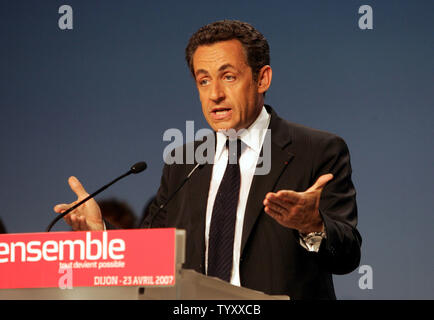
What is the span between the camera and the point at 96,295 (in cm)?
153

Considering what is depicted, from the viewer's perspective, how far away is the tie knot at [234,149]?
2473 mm

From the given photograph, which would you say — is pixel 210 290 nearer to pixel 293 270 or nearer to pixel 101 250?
pixel 101 250

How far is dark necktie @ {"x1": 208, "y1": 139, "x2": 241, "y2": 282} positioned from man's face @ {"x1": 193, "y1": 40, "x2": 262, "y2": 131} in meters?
0.19

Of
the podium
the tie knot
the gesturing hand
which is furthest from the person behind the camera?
the tie knot

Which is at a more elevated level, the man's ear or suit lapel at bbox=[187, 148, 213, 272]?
the man's ear

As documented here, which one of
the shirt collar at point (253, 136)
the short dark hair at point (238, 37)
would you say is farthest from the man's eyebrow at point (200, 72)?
the shirt collar at point (253, 136)

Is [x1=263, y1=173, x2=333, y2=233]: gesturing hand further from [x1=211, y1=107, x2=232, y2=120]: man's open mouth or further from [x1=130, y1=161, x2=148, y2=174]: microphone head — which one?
[x1=211, y1=107, x2=232, y2=120]: man's open mouth

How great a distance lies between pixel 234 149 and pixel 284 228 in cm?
39

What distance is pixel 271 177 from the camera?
7.80ft

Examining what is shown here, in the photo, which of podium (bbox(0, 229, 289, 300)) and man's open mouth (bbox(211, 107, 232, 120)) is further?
man's open mouth (bbox(211, 107, 232, 120))

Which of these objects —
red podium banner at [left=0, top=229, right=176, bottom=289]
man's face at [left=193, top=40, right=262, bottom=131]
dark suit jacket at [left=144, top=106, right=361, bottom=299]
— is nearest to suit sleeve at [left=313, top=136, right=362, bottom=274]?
dark suit jacket at [left=144, top=106, right=361, bottom=299]

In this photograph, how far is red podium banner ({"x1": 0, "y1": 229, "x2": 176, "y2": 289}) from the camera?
1.49 m

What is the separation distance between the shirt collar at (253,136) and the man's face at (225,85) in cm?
3

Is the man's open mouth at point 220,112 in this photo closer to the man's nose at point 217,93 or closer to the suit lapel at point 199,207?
the man's nose at point 217,93
